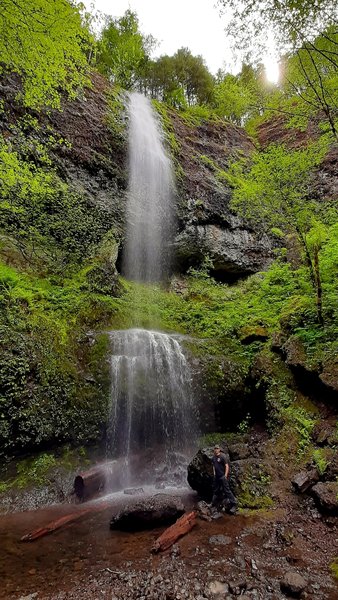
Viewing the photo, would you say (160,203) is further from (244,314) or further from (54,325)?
(54,325)

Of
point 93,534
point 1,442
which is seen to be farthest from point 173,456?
point 1,442

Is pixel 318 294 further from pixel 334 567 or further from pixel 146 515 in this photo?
pixel 146 515

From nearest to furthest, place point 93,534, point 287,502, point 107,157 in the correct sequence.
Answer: point 93,534 < point 287,502 < point 107,157

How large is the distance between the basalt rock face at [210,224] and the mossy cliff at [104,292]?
73 millimetres

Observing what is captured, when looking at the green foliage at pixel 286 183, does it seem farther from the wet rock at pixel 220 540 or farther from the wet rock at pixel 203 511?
the wet rock at pixel 220 540

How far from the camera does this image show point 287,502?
600 centimetres

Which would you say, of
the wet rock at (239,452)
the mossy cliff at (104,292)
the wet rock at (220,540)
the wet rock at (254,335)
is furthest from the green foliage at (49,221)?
the wet rock at (220,540)

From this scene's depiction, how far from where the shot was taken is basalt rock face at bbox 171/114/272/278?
1772 centimetres

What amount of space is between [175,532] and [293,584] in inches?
76.4

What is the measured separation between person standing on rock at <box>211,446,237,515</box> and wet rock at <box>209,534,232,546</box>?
1007 millimetres

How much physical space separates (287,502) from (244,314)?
7.44 meters

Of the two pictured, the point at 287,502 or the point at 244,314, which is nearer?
the point at 287,502

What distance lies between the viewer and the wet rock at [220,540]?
471cm

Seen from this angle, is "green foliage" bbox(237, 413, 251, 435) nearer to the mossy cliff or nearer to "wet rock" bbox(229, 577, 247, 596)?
the mossy cliff
